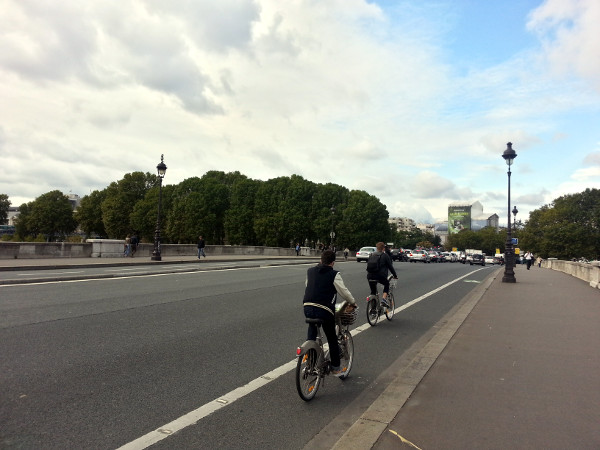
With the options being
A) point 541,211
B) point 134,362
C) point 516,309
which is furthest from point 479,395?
point 541,211

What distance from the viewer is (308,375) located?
469 centimetres

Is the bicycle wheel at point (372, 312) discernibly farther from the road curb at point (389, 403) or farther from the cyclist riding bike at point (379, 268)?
the road curb at point (389, 403)

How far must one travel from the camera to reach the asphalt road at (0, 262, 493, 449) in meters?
3.80

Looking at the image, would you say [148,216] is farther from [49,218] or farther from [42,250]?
[42,250]

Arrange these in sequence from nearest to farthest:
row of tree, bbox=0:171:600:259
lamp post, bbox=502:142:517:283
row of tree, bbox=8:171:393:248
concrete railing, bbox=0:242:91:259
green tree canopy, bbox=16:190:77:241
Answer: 1. lamp post, bbox=502:142:517:283
2. concrete railing, bbox=0:242:91:259
3. row of tree, bbox=0:171:600:259
4. row of tree, bbox=8:171:393:248
5. green tree canopy, bbox=16:190:77:241

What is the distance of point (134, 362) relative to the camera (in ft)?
18.7

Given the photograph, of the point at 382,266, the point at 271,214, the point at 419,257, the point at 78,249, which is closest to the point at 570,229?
the point at 419,257

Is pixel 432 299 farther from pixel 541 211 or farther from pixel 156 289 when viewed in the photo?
pixel 541 211

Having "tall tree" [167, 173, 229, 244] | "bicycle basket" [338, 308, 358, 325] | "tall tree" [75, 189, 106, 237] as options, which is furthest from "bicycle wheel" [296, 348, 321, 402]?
"tall tree" [75, 189, 106, 237]

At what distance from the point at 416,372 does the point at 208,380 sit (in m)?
2.66

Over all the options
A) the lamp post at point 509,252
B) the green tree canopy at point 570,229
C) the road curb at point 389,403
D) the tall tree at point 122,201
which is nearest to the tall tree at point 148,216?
the tall tree at point 122,201

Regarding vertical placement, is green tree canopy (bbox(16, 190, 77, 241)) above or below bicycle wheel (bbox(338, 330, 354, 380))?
above

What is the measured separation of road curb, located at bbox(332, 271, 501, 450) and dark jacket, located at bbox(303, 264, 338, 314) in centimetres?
112

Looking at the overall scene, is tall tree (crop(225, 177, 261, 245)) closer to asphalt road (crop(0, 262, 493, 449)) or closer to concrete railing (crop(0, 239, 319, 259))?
concrete railing (crop(0, 239, 319, 259))
